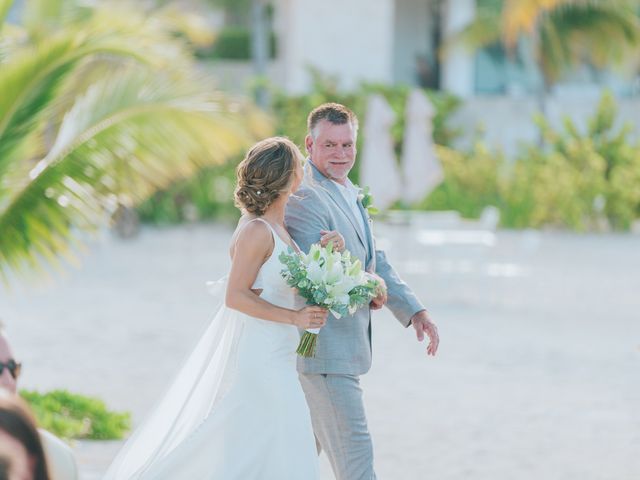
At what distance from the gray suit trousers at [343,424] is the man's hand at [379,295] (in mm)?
298

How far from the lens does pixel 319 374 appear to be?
488cm

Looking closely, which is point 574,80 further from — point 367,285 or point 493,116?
point 367,285

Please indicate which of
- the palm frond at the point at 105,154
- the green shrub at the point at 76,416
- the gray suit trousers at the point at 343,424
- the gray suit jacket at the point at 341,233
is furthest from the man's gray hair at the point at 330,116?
the green shrub at the point at 76,416

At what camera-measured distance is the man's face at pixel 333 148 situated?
4.96 metres

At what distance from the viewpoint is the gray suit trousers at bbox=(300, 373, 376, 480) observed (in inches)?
190

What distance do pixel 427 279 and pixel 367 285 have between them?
458 inches

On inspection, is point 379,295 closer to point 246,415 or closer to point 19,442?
point 246,415

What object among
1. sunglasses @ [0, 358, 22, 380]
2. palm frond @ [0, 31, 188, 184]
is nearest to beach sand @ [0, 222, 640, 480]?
palm frond @ [0, 31, 188, 184]

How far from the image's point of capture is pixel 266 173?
15.2ft

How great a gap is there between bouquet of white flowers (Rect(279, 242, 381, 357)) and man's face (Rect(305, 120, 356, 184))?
17.4 inches

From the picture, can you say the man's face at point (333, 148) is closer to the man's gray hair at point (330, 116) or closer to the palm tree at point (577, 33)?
the man's gray hair at point (330, 116)

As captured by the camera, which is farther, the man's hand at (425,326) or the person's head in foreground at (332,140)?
the man's hand at (425,326)

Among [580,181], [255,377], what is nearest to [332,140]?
[255,377]

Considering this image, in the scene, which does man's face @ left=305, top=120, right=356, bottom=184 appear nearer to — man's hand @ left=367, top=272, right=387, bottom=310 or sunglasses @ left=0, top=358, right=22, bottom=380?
man's hand @ left=367, top=272, right=387, bottom=310
